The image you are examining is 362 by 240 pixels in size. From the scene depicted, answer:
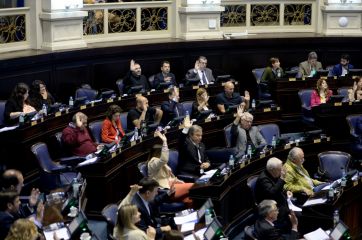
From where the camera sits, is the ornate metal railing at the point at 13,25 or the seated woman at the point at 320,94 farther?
the seated woman at the point at 320,94

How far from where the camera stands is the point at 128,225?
7.89 m

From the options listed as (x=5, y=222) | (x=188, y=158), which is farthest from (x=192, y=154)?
(x=5, y=222)

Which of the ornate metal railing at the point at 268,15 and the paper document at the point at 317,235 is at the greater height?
the ornate metal railing at the point at 268,15

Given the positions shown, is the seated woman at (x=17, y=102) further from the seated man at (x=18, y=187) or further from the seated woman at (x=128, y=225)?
the seated woman at (x=128, y=225)

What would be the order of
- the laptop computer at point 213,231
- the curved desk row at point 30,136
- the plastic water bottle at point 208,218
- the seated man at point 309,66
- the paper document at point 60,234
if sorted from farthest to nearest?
the seated man at point 309,66 < the curved desk row at point 30,136 < the plastic water bottle at point 208,218 < the laptop computer at point 213,231 < the paper document at point 60,234

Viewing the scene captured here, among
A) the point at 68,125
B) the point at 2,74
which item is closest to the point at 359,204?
the point at 68,125

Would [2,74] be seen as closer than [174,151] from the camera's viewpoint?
No

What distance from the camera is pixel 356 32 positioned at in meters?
17.0

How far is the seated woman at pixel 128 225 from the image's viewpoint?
7.85 m

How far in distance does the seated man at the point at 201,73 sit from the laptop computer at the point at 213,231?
20.8 feet

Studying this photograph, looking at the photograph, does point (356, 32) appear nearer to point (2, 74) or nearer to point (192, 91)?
point (192, 91)

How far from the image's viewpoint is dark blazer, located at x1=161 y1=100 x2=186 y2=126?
1270 cm

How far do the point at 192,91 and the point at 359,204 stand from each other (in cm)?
423

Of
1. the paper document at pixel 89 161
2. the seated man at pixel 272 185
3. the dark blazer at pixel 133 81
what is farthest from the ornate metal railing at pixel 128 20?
the seated man at pixel 272 185
